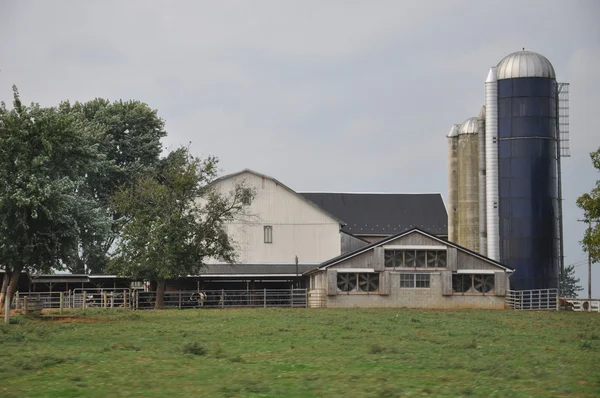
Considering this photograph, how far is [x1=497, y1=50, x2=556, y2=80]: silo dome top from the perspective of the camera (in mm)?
76688

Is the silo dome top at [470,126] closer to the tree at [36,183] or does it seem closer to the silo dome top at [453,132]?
the silo dome top at [453,132]

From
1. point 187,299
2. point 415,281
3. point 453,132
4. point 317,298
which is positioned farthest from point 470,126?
point 187,299

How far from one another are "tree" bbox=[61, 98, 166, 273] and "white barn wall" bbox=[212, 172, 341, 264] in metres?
13.2

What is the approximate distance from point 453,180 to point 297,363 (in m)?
65.9

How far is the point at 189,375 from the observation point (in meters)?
18.8

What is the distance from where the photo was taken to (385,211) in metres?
99.3

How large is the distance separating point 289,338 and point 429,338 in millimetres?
4338

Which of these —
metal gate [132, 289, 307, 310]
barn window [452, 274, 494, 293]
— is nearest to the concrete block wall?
barn window [452, 274, 494, 293]

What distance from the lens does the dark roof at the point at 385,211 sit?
96.6m

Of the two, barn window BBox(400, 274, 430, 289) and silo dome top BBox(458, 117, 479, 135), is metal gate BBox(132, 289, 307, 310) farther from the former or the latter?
silo dome top BBox(458, 117, 479, 135)

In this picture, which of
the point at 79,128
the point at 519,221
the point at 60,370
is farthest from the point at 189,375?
the point at 519,221

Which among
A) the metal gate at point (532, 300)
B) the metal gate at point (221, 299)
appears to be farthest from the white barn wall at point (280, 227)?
the metal gate at point (532, 300)

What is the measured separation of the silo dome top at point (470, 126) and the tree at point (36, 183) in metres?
47.4

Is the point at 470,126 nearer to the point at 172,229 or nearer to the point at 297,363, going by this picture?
the point at 172,229
